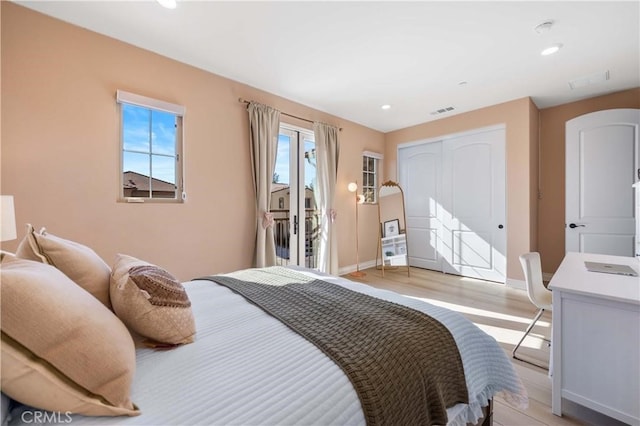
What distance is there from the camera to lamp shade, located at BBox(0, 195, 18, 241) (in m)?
1.54

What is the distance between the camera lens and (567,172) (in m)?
3.87

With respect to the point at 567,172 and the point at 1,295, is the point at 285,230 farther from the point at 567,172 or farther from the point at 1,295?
the point at 567,172

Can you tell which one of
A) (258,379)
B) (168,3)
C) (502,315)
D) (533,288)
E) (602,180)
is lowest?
(502,315)

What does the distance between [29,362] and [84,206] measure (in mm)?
2224

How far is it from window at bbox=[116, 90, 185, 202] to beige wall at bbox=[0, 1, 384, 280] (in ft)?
0.29

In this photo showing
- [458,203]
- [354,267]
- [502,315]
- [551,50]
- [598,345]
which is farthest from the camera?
[354,267]

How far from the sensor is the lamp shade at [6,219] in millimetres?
1538

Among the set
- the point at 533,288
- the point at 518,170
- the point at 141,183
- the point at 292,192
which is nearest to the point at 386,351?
the point at 533,288

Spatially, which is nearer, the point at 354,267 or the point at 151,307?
the point at 151,307

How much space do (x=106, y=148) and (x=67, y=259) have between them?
1922 mm

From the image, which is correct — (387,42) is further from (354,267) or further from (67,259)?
(354,267)

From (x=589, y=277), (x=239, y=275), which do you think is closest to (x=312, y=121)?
(x=239, y=275)

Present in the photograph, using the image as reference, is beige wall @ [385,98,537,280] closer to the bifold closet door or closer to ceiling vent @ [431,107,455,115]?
the bifold closet door

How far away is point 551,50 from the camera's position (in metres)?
2.68
